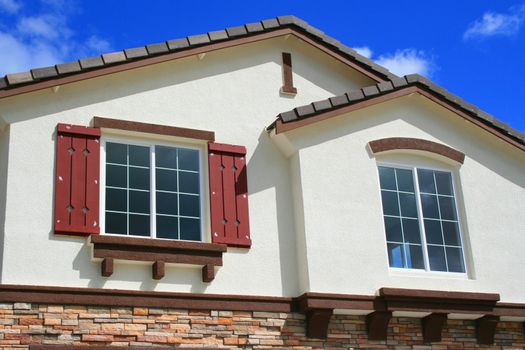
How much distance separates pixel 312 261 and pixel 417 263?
198 centimetres

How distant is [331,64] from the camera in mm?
15008

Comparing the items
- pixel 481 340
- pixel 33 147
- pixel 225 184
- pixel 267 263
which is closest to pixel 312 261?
pixel 267 263

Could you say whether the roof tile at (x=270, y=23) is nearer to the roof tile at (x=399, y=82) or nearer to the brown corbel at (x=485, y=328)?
the roof tile at (x=399, y=82)

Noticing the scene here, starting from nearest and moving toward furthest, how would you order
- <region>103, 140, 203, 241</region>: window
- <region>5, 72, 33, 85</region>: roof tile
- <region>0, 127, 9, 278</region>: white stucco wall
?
1. <region>0, 127, 9, 278</region>: white stucco wall
2. <region>5, 72, 33, 85</region>: roof tile
3. <region>103, 140, 203, 241</region>: window

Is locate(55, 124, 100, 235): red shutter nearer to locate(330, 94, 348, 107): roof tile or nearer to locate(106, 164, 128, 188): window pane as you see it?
locate(106, 164, 128, 188): window pane

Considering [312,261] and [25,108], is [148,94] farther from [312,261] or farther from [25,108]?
[312,261]

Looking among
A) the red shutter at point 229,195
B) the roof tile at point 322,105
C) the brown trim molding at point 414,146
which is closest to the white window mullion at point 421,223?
the brown trim molding at point 414,146

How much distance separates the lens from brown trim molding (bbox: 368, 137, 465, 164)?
13891mm

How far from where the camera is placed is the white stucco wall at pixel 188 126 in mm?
11469

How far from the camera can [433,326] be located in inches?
518

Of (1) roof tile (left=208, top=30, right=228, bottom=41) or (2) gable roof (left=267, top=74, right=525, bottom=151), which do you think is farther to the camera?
(1) roof tile (left=208, top=30, right=228, bottom=41)

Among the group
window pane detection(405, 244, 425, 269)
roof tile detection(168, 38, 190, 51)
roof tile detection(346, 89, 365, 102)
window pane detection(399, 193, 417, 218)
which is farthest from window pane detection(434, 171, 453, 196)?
roof tile detection(168, 38, 190, 51)

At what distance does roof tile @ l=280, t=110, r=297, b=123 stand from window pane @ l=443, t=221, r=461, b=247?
326 cm

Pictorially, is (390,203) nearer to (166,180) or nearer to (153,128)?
(166,180)
